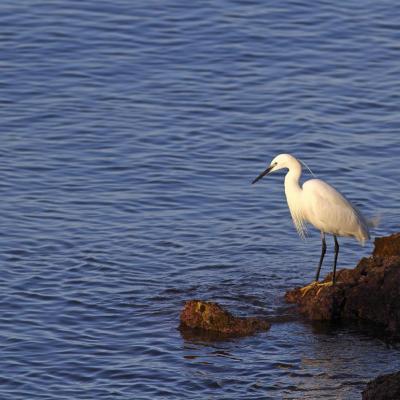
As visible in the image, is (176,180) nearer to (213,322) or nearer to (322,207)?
(322,207)

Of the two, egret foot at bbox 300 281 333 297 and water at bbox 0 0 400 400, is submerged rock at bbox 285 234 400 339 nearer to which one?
egret foot at bbox 300 281 333 297

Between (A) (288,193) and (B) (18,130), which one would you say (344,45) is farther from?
(A) (288,193)

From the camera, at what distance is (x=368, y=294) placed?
11.9 m

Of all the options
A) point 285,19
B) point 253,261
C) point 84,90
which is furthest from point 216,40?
point 253,261

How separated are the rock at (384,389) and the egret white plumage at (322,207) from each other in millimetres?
3621

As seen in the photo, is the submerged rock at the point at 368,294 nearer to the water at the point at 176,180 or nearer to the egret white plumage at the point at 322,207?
the water at the point at 176,180

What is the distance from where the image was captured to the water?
11.4 metres

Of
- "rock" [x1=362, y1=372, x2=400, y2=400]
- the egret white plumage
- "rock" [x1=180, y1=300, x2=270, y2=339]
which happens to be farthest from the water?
"rock" [x1=362, y1=372, x2=400, y2=400]

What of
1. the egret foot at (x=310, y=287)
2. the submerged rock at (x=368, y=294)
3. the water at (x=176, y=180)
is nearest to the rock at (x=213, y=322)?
the water at (x=176, y=180)

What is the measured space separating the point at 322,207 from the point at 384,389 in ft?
13.4

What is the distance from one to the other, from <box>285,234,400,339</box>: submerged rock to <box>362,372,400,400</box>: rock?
7.57ft

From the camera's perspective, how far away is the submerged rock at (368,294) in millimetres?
11734

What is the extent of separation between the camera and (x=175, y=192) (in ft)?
52.3

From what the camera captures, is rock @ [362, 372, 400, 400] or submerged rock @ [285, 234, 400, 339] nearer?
rock @ [362, 372, 400, 400]
